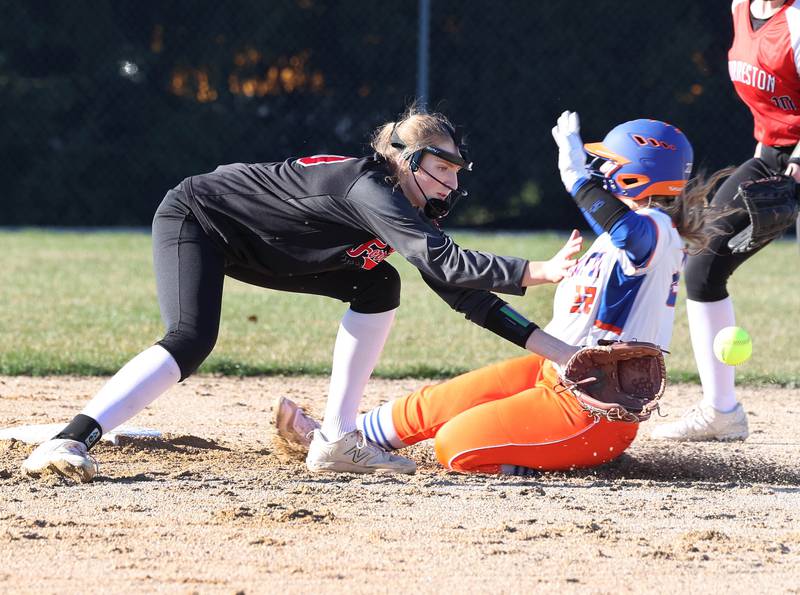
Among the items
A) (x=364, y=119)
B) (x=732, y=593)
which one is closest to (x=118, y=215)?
(x=364, y=119)

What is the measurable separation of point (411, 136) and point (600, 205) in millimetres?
619

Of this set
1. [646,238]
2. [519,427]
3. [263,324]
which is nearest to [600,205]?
[646,238]

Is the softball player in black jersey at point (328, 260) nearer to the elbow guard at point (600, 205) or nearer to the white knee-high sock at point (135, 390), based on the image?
the white knee-high sock at point (135, 390)

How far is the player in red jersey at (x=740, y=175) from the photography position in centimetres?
471

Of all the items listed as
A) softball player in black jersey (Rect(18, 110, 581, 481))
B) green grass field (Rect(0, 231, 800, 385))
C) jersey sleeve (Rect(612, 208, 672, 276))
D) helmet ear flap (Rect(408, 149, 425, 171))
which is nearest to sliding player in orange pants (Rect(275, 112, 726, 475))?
jersey sleeve (Rect(612, 208, 672, 276))

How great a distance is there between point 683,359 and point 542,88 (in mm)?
6177

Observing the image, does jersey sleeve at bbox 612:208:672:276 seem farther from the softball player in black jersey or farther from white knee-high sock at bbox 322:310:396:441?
white knee-high sock at bbox 322:310:396:441

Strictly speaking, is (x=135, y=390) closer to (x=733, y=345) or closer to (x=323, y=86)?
(x=733, y=345)

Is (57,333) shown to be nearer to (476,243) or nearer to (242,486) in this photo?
(242,486)

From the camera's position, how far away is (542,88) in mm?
12430

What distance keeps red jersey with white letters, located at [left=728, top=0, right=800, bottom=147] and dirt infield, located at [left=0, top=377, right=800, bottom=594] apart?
4.31 feet

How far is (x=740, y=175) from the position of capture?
189 inches

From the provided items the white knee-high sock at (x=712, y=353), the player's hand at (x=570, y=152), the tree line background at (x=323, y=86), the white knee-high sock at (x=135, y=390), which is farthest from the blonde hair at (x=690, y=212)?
the tree line background at (x=323, y=86)

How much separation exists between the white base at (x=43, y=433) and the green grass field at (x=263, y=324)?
1.60 meters
